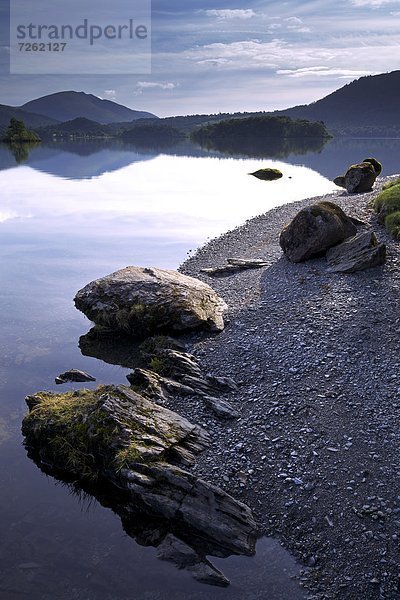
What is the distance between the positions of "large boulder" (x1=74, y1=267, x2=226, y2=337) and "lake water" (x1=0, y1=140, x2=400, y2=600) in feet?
6.92

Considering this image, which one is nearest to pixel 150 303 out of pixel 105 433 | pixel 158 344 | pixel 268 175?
pixel 158 344

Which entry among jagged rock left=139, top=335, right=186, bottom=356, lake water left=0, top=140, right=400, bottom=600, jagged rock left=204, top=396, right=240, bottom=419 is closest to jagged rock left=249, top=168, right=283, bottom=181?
lake water left=0, top=140, right=400, bottom=600

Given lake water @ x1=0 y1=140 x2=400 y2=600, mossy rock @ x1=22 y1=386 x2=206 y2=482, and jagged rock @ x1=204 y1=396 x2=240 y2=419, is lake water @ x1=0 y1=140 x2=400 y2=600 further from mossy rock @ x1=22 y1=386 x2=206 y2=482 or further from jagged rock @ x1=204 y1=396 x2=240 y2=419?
jagged rock @ x1=204 y1=396 x2=240 y2=419

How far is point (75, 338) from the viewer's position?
25625 mm

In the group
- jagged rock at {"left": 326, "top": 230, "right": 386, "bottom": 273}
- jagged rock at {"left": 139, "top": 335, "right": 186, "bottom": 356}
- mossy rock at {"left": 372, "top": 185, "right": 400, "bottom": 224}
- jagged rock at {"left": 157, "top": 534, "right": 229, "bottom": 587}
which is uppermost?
mossy rock at {"left": 372, "top": 185, "right": 400, "bottom": 224}

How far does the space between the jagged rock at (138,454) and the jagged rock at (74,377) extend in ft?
8.30

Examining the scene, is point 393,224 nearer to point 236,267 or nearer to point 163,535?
point 236,267

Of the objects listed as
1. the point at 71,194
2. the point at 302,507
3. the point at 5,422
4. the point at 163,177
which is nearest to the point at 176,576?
the point at 302,507

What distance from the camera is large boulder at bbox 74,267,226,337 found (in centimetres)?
2416

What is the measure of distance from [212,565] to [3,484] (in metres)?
6.87

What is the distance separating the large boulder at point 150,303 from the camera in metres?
24.2

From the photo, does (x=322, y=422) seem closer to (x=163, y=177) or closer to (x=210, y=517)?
(x=210, y=517)

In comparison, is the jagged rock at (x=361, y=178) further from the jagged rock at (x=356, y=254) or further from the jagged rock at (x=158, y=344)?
the jagged rock at (x=158, y=344)

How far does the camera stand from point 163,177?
348 ft
